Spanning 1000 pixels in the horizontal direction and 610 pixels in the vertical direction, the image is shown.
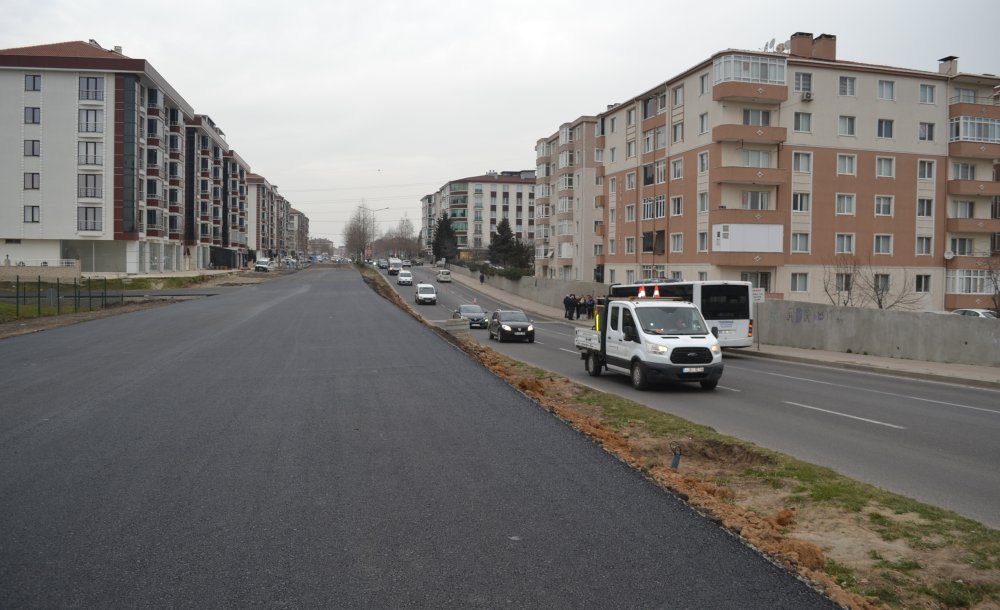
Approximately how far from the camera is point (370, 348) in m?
20.0

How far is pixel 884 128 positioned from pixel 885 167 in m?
2.55

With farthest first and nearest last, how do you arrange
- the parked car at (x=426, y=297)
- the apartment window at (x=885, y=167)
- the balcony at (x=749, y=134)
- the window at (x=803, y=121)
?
the parked car at (x=426, y=297)
the apartment window at (x=885, y=167)
the window at (x=803, y=121)
the balcony at (x=749, y=134)

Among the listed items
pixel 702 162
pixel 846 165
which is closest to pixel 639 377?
pixel 702 162

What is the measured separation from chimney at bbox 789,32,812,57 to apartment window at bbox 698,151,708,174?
9.68m

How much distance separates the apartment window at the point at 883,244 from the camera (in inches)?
1925

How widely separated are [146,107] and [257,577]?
76187 millimetres

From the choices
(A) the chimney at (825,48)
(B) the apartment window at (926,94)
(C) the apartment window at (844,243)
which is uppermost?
(A) the chimney at (825,48)

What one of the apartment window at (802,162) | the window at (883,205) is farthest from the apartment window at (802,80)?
the window at (883,205)

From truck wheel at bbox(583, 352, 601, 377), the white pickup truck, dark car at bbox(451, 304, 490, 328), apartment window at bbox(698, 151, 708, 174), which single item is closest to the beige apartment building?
apartment window at bbox(698, 151, 708, 174)

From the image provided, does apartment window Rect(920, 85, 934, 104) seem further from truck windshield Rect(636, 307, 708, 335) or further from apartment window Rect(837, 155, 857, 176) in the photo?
truck windshield Rect(636, 307, 708, 335)

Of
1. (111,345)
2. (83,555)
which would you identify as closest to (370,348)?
(111,345)

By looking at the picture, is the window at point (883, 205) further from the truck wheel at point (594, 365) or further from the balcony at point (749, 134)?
the truck wheel at point (594, 365)

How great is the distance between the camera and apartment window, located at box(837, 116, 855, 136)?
4753 centimetres

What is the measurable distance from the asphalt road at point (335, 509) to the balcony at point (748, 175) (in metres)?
36.5
